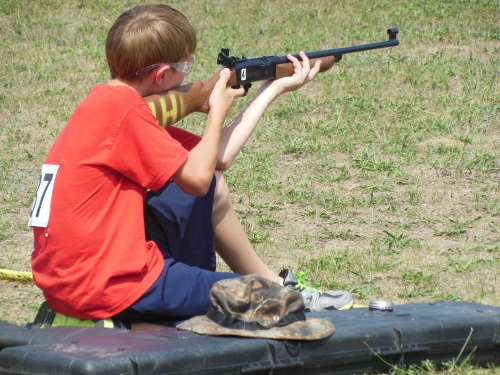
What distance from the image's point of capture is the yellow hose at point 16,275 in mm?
4480

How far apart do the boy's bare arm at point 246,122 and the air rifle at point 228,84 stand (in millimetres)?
76

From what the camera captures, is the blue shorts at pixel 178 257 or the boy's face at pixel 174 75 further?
the boy's face at pixel 174 75

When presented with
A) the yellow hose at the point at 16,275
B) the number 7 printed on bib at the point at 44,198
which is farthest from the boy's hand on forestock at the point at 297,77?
the yellow hose at the point at 16,275

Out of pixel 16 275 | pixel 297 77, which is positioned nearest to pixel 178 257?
pixel 297 77

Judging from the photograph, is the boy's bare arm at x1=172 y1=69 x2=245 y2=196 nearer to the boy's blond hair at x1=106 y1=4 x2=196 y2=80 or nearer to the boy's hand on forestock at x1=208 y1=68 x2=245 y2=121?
the boy's hand on forestock at x1=208 y1=68 x2=245 y2=121

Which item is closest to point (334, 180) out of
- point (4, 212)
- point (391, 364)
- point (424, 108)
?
point (424, 108)

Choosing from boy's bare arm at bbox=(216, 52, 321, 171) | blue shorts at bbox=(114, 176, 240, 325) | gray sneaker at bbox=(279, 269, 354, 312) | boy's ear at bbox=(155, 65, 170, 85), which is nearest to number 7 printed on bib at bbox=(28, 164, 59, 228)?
blue shorts at bbox=(114, 176, 240, 325)

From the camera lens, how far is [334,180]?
6.48 meters

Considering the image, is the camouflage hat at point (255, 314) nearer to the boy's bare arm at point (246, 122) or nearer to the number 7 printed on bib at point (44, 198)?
the number 7 printed on bib at point (44, 198)

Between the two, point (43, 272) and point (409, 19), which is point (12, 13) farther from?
point (43, 272)

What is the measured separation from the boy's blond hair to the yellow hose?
5.66ft

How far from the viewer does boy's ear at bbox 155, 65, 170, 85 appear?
3.23m

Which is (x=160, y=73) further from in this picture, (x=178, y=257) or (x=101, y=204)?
(x=178, y=257)

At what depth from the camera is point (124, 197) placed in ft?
9.91
